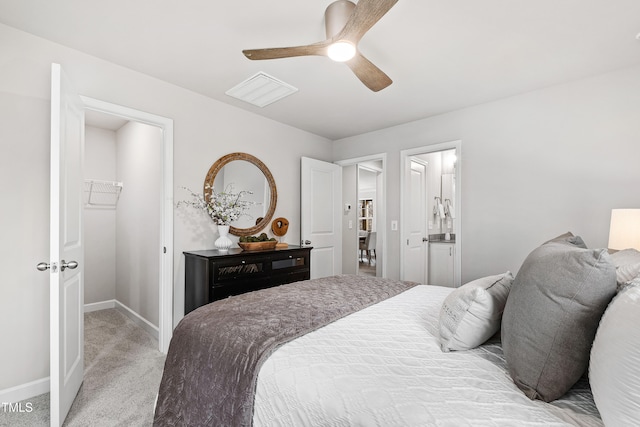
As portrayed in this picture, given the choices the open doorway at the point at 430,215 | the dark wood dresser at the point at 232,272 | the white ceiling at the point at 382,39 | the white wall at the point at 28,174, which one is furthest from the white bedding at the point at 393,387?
the open doorway at the point at 430,215

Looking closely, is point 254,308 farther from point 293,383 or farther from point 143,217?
point 143,217

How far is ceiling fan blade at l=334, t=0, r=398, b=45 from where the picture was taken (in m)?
1.38

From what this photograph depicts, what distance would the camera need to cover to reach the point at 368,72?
6.64 ft

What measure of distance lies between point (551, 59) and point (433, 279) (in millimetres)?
3145

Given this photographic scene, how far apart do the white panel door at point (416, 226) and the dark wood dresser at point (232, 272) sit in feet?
5.16

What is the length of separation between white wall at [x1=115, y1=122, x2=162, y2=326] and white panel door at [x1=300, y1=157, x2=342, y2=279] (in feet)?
5.75

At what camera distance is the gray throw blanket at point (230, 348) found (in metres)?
1.13

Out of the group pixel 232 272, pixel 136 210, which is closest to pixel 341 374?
pixel 232 272

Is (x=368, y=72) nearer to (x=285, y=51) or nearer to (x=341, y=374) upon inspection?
(x=285, y=51)

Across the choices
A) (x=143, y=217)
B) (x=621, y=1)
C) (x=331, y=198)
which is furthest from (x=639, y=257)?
(x=143, y=217)

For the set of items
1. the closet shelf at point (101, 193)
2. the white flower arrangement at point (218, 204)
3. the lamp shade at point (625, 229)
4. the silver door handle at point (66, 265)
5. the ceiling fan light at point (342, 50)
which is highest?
the ceiling fan light at point (342, 50)

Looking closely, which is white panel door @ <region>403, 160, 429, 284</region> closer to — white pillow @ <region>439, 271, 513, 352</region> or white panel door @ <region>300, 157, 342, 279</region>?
white panel door @ <region>300, 157, 342, 279</region>

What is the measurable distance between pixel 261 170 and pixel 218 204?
77cm

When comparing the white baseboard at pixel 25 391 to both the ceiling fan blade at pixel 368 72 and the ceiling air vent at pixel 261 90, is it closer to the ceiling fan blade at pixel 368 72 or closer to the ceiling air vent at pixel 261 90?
the ceiling air vent at pixel 261 90
